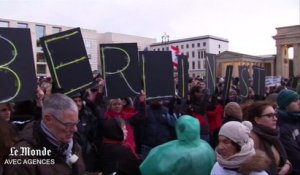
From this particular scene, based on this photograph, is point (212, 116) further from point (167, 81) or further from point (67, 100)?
point (67, 100)

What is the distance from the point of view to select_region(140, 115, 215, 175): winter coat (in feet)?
10.00

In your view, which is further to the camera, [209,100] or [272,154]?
[209,100]

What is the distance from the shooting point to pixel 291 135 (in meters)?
3.96

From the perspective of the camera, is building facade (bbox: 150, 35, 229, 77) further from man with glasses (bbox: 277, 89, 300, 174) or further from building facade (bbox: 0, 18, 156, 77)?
man with glasses (bbox: 277, 89, 300, 174)

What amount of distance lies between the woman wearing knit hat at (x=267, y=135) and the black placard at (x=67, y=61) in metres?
1.71

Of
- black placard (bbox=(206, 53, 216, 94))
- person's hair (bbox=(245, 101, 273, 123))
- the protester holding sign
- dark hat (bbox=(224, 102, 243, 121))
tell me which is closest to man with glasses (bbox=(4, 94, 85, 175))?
A: person's hair (bbox=(245, 101, 273, 123))

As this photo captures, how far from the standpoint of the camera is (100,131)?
430 centimetres

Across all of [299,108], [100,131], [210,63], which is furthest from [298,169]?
[210,63]

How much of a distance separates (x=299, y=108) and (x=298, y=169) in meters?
0.76

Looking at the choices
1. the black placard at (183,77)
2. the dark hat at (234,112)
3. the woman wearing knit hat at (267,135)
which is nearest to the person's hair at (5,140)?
the woman wearing knit hat at (267,135)

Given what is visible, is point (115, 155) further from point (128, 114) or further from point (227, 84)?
point (227, 84)

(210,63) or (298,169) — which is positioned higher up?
(210,63)

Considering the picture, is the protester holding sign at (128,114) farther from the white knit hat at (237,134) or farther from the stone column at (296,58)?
the stone column at (296,58)

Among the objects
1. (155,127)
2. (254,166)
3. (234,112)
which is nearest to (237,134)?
(254,166)
